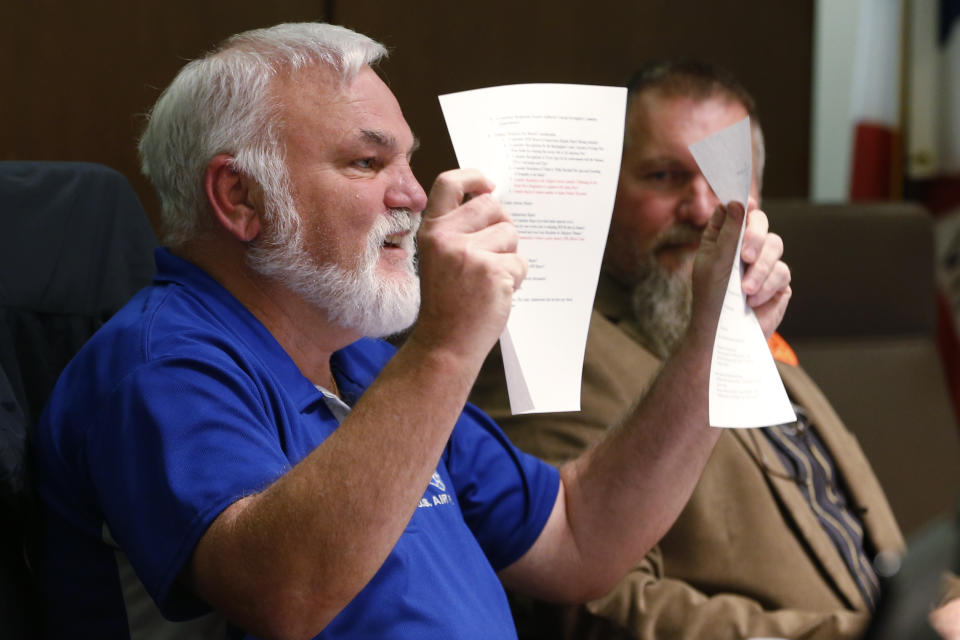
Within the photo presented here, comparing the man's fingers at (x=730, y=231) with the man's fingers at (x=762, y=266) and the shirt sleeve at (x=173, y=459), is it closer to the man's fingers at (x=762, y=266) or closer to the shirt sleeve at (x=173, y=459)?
the man's fingers at (x=762, y=266)

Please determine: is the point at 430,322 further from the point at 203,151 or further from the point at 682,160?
the point at 682,160

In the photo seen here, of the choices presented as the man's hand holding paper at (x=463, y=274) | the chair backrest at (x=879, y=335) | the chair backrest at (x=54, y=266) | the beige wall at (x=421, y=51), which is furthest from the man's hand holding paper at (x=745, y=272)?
the beige wall at (x=421, y=51)

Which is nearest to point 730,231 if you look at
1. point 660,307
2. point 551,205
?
point 551,205

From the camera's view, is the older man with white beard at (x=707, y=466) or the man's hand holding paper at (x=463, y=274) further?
the older man with white beard at (x=707, y=466)

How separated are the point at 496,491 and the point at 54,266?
1.83 feet

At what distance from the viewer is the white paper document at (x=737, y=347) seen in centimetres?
108

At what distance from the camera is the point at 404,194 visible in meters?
1.10

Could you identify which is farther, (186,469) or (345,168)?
(345,168)

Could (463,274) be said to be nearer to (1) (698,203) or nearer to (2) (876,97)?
(1) (698,203)

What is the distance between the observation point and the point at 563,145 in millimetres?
1051

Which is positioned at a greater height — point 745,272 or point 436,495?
point 745,272

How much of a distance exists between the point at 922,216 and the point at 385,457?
1633 millimetres

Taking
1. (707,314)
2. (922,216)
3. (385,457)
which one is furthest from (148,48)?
(922,216)

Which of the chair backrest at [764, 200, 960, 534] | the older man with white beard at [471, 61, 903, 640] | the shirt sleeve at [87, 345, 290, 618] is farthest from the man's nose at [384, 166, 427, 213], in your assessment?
the chair backrest at [764, 200, 960, 534]
